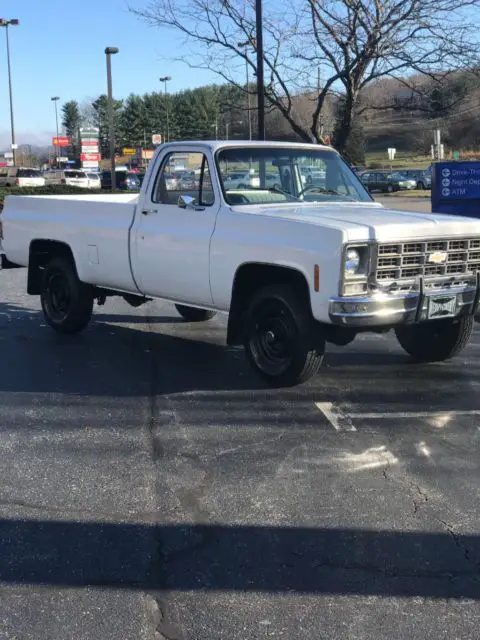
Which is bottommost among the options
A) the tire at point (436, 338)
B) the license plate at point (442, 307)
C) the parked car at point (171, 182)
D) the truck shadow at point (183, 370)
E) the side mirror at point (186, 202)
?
the truck shadow at point (183, 370)

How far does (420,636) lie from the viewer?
2941 mm

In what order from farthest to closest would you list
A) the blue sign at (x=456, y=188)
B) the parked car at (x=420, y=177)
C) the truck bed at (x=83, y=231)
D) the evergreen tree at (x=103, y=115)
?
1. the evergreen tree at (x=103, y=115)
2. the parked car at (x=420, y=177)
3. the blue sign at (x=456, y=188)
4. the truck bed at (x=83, y=231)

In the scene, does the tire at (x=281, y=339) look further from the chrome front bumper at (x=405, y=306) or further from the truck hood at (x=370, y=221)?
the truck hood at (x=370, y=221)

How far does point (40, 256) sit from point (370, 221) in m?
Result: 4.62

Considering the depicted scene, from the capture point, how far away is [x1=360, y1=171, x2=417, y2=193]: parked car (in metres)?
52.4

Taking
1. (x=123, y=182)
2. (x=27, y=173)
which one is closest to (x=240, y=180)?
(x=123, y=182)

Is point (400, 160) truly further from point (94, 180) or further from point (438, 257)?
point (438, 257)

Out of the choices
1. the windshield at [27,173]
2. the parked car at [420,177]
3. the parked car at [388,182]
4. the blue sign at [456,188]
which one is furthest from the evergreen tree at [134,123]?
the blue sign at [456,188]

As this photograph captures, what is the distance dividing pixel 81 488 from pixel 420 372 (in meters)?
3.73

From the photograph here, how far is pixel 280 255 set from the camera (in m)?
5.80

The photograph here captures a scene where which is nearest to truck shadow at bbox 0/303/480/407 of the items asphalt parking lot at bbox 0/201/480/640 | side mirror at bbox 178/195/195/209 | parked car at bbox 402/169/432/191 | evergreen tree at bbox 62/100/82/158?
asphalt parking lot at bbox 0/201/480/640

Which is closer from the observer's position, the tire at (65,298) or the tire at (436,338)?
the tire at (436,338)

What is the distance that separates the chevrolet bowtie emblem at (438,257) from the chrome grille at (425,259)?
0.06 ft

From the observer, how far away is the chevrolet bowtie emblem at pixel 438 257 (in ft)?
19.4
